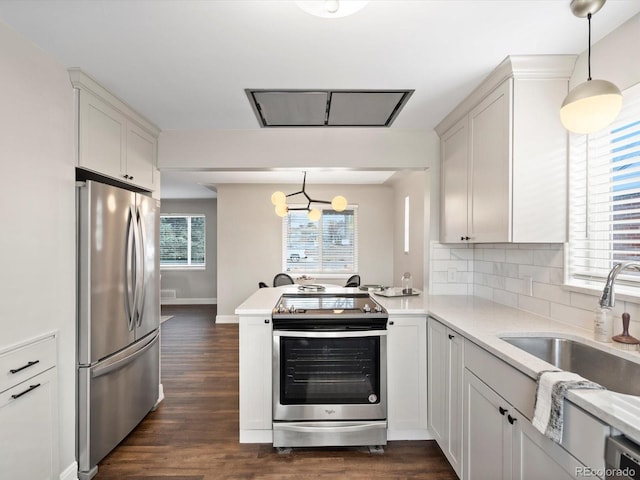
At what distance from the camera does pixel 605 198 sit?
1735 mm

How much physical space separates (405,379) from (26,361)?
2.24 metres

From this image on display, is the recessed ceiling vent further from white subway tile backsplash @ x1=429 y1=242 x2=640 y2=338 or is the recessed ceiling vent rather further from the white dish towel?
the white dish towel

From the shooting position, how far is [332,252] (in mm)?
6609

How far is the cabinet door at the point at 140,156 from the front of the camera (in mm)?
2570

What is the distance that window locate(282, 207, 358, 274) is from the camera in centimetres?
653

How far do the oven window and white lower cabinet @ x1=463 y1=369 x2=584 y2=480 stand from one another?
70 centimetres

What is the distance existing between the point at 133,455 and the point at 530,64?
3.50 m

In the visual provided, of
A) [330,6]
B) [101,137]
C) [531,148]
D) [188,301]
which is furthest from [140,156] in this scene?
[188,301]

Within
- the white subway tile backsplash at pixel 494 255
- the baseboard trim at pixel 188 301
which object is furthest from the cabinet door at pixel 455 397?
the baseboard trim at pixel 188 301

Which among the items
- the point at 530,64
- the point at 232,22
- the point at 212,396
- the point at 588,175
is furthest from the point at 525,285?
the point at 212,396

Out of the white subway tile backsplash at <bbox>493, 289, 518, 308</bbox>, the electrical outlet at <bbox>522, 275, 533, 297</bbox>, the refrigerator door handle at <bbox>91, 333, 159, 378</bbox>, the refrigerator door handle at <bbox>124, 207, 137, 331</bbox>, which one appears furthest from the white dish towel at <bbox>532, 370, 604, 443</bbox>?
the refrigerator door handle at <bbox>124, 207, 137, 331</bbox>

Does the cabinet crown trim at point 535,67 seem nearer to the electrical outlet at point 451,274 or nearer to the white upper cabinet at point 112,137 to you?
the electrical outlet at point 451,274

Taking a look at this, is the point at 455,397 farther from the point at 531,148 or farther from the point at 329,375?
the point at 531,148

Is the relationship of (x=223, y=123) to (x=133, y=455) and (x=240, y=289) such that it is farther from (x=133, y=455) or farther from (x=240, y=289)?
(x=240, y=289)
